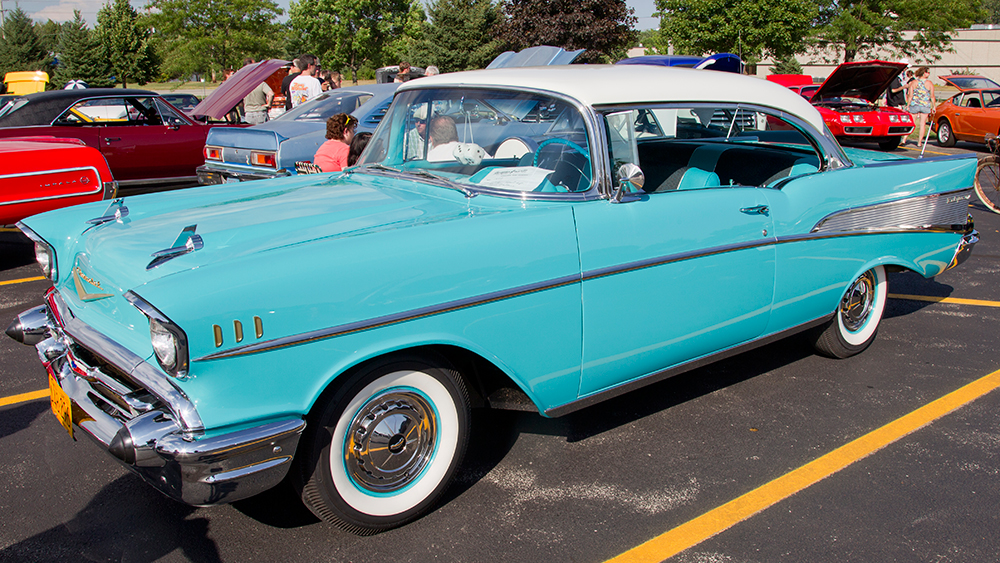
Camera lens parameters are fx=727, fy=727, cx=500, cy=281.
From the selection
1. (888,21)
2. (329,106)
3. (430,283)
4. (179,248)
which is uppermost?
(888,21)

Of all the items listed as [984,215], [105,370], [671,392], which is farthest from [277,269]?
[984,215]

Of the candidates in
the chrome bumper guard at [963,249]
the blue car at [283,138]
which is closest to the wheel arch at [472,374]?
the chrome bumper guard at [963,249]

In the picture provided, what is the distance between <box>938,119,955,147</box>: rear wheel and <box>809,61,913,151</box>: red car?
1995 millimetres

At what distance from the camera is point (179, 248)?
2.47 meters

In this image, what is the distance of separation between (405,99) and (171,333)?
7.03 ft

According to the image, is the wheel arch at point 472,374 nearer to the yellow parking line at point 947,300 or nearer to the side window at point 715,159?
the side window at point 715,159

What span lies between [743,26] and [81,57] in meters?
40.8

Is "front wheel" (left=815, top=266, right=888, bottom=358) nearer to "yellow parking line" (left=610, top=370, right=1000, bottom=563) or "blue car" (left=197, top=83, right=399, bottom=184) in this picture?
"yellow parking line" (left=610, top=370, right=1000, bottom=563)

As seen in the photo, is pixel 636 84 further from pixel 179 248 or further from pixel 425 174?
pixel 179 248

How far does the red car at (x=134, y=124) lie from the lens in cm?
862

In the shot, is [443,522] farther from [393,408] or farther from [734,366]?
[734,366]

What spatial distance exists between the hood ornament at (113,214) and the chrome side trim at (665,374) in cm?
198

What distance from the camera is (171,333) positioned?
82.7 inches

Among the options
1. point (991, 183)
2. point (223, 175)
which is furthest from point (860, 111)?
point (223, 175)
